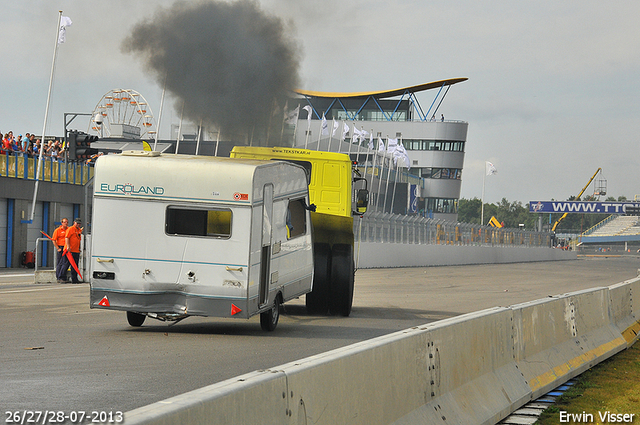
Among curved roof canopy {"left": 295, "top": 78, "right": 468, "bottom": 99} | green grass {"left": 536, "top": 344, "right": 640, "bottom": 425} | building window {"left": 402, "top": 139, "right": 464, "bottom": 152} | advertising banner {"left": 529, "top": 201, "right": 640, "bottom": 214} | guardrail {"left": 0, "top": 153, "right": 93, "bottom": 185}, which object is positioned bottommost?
green grass {"left": 536, "top": 344, "right": 640, "bottom": 425}

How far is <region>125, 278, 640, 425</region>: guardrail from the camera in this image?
4.00 m

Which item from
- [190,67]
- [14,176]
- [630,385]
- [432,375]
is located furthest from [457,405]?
[14,176]

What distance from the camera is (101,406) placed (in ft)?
22.7

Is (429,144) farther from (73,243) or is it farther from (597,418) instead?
(597,418)

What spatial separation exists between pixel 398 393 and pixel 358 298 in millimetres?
16087

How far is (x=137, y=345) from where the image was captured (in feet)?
36.5

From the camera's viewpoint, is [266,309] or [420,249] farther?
[420,249]

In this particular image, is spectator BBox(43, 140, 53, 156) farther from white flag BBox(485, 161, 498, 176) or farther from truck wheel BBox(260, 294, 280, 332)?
white flag BBox(485, 161, 498, 176)

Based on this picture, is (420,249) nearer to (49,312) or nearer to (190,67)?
(190,67)

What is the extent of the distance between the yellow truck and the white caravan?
3.46 meters

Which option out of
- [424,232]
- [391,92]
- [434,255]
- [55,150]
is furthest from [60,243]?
[391,92]

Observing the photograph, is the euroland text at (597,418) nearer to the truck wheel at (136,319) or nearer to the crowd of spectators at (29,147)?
the truck wheel at (136,319)

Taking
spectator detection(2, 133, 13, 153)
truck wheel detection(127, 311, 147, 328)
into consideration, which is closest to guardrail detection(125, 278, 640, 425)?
truck wheel detection(127, 311, 147, 328)

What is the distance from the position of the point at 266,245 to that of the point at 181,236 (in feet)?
4.11
